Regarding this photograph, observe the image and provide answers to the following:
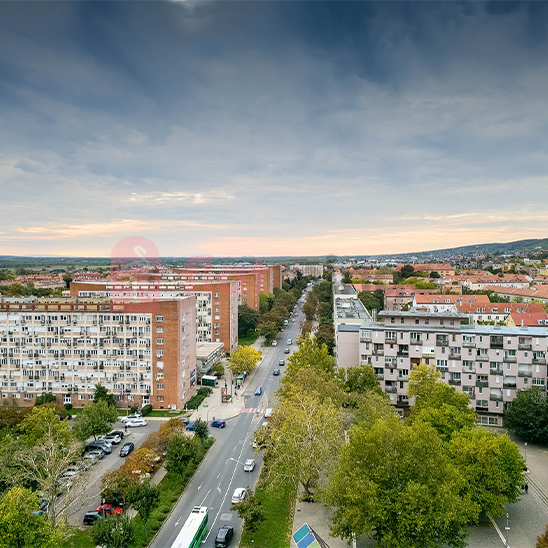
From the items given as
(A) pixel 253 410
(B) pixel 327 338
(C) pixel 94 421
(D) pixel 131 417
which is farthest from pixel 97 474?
(B) pixel 327 338

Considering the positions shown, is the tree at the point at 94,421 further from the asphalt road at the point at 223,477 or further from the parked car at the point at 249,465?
the parked car at the point at 249,465

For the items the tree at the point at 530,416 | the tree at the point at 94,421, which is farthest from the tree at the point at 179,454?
the tree at the point at 530,416

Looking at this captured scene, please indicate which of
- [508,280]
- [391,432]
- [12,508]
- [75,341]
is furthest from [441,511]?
[508,280]

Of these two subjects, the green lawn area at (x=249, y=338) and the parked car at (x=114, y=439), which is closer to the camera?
the parked car at (x=114, y=439)

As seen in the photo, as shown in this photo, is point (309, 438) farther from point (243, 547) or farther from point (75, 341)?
point (75, 341)

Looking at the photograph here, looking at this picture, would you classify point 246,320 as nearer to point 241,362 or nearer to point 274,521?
point 241,362

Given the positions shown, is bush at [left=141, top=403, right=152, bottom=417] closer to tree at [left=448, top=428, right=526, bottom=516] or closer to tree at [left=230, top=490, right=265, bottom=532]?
tree at [left=230, top=490, right=265, bottom=532]

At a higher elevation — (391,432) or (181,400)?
(391,432)
